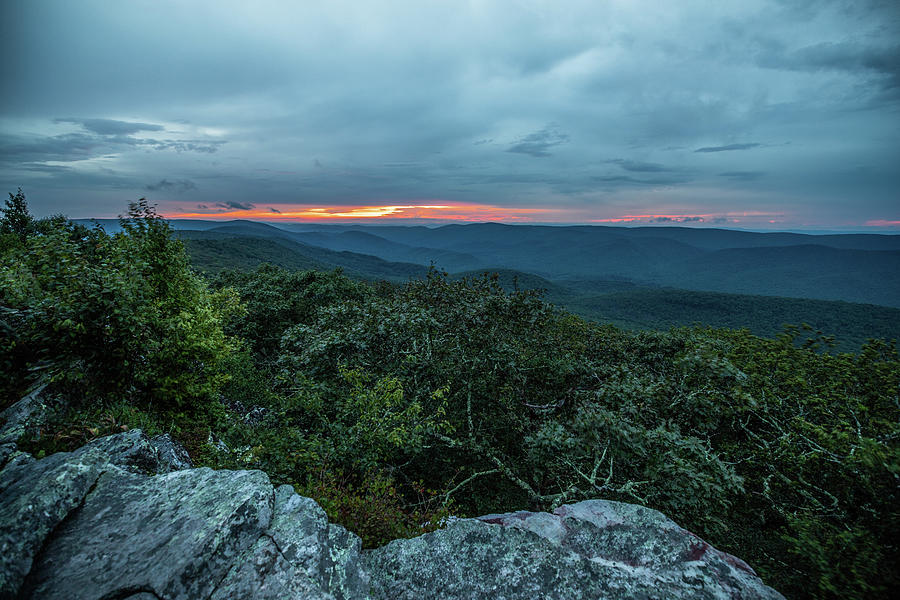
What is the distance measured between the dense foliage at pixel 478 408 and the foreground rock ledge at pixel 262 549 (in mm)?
902

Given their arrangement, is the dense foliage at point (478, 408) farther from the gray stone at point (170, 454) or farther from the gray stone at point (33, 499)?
the gray stone at point (33, 499)

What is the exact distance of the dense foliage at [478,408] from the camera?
639 centimetres

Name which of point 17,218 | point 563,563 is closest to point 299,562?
point 563,563

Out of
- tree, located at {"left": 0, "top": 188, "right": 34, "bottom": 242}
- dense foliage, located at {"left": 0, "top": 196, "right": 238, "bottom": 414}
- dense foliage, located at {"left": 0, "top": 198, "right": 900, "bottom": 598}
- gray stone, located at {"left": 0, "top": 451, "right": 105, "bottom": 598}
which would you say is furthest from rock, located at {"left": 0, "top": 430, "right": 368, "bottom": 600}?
tree, located at {"left": 0, "top": 188, "right": 34, "bottom": 242}

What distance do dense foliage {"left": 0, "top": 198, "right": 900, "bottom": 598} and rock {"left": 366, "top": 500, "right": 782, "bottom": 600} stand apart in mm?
750

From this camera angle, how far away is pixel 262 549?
4.08 m

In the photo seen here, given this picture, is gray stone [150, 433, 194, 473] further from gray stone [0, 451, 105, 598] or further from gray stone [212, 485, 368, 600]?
gray stone [212, 485, 368, 600]

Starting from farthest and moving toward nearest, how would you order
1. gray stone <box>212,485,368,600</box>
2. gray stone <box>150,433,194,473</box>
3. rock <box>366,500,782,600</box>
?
gray stone <box>150,433,194,473</box>, rock <box>366,500,782,600</box>, gray stone <box>212,485,368,600</box>

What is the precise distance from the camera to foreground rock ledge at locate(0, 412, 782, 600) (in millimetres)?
3709

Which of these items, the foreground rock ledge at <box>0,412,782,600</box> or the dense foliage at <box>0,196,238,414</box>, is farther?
the dense foliage at <box>0,196,238,414</box>

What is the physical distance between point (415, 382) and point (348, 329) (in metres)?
3.05

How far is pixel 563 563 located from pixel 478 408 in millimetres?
8759

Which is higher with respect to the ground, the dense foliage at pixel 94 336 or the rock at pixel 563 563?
the dense foliage at pixel 94 336

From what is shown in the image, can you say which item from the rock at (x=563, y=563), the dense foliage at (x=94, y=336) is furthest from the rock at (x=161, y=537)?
the dense foliage at (x=94, y=336)
